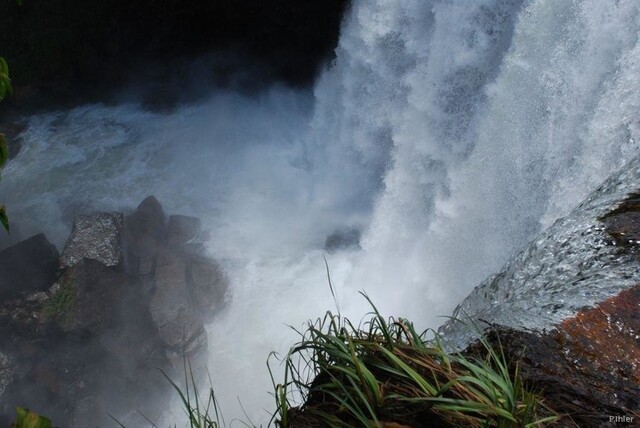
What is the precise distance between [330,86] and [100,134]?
5.47 m

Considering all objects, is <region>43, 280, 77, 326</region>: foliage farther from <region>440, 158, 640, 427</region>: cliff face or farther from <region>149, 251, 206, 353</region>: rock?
<region>440, 158, 640, 427</region>: cliff face

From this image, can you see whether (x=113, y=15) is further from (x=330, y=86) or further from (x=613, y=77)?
(x=613, y=77)

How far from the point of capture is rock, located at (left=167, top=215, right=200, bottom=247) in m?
9.56

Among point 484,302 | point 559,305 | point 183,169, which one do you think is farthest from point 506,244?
point 183,169

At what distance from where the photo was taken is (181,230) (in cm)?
965

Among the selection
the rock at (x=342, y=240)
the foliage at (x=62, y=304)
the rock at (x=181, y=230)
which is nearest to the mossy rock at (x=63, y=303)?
the foliage at (x=62, y=304)

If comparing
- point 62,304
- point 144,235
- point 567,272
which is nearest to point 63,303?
point 62,304

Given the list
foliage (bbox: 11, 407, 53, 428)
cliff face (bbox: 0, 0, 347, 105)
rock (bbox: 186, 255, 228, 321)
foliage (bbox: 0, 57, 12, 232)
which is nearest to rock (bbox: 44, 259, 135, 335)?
rock (bbox: 186, 255, 228, 321)

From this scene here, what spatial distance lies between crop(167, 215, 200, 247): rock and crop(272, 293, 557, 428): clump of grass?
8367mm

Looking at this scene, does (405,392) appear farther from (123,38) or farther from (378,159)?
(123,38)

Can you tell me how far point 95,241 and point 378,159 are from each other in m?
4.90

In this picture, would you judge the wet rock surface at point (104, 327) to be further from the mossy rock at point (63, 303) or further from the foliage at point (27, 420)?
the foliage at point (27, 420)

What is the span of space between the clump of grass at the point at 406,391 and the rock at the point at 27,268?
27.6 ft

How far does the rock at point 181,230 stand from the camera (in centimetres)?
956
